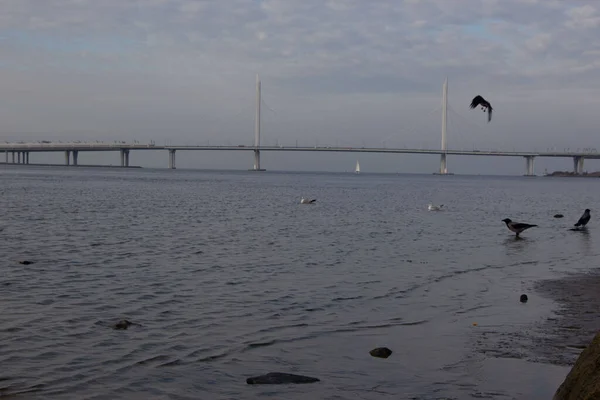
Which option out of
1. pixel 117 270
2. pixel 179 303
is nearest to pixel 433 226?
pixel 117 270

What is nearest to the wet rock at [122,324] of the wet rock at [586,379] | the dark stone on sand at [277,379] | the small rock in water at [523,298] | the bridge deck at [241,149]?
the dark stone on sand at [277,379]

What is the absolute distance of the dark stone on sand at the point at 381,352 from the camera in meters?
7.31

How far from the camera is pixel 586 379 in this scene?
4426 millimetres

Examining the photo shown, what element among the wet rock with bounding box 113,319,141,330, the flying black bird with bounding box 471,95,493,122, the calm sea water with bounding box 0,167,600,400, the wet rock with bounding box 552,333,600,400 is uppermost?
the flying black bird with bounding box 471,95,493,122

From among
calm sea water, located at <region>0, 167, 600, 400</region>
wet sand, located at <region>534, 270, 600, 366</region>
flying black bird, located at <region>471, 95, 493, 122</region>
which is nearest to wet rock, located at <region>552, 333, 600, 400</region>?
calm sea water, located at <region>0, 167, 600, 400</region>

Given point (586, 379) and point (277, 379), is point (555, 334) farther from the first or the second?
point (586, 379)

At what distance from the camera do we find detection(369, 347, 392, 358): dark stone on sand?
288 inches

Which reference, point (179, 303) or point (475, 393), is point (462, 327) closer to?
point (475, 393)

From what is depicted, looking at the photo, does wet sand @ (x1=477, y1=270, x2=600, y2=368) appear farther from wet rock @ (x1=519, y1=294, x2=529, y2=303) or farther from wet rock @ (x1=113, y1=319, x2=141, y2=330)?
wet rock @ (x1=113, y1=319, x2=141, y2=330)

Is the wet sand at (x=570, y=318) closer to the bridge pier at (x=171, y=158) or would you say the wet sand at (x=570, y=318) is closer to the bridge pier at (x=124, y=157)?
the bridge pier at (x=171, y=158)

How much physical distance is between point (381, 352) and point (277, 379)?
1312mm

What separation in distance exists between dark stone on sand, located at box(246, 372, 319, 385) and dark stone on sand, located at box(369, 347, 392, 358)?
959 millimetres

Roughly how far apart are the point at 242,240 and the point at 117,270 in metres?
6.28

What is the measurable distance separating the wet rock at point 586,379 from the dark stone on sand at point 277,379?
2.31 meters
